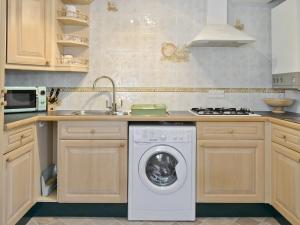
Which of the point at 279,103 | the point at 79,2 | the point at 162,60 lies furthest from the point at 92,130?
the point at 279,103

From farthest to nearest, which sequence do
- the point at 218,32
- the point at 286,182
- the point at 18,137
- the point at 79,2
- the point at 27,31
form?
the point at 79,2
the point at 218,32
the point at 27,31
the point at 286,182
the point at 18,137

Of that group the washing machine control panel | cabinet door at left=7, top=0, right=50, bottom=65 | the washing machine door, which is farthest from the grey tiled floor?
cabinet door at left=7, top=0, right=50, bottom=65

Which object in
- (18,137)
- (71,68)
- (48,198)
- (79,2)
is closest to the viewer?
(18,137)

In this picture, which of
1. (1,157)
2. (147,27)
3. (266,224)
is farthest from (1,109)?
(266,224)

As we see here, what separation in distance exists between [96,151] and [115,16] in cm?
145

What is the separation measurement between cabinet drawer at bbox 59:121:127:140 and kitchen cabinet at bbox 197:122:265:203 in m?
0.67

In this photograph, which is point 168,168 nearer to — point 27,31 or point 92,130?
point 92,130

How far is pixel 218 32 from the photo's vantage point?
2.73m

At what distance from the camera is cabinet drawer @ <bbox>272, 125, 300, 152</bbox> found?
208 cm

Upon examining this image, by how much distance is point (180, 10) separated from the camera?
122 inches

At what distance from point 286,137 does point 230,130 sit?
449 millimetres

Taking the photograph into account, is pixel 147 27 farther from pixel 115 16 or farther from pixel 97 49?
pixel 97 49

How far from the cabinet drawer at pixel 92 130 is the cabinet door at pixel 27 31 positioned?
629 mm

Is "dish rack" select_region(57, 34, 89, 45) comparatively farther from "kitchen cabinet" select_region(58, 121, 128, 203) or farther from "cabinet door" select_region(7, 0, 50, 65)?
"kitchen cabinet" select_region(58, 121, 128, 203)
